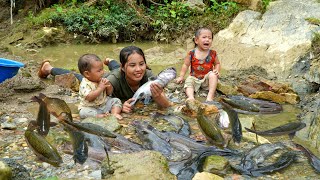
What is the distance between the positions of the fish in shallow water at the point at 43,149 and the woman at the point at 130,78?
5.94ft

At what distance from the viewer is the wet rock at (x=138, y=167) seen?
10.3 ft

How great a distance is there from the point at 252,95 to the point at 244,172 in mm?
2526

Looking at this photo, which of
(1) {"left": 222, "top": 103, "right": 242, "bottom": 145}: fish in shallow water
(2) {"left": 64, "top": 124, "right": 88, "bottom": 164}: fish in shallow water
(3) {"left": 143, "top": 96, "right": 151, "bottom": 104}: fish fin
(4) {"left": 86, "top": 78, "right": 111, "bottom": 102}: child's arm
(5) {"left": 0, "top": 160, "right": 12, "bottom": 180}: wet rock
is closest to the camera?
(5) {"left": 0, "top": 160, "right": 12, "bottom": 180}: wet rock

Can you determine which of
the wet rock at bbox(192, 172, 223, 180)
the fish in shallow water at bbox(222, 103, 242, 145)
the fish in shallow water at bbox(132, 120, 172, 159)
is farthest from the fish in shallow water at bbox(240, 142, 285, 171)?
the fish in shallow water at bbox(132, 120, 172, 159)

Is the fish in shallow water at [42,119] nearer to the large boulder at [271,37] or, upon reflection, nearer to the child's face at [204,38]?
the child's face at [204,38]

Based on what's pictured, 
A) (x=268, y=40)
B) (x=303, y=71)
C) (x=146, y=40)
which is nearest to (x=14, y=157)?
(x=303, y=71)

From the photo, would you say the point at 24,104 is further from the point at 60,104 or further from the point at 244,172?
the point at 244,172

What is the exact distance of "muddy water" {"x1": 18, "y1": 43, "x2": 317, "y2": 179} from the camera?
3.63m

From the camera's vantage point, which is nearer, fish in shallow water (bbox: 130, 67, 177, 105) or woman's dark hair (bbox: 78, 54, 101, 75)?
woman's dark hair (bbox: 78, 54, 101, 75)

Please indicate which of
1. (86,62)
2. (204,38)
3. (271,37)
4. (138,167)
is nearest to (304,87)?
(204,38)

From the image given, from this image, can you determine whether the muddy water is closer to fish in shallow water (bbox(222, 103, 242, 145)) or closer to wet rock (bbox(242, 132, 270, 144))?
wet rock (bbox(242, 132, 270, 144))

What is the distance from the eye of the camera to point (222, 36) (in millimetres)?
9500

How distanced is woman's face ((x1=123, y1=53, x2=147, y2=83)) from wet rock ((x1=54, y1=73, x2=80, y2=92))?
1.49 m

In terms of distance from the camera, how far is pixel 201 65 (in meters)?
6.32
